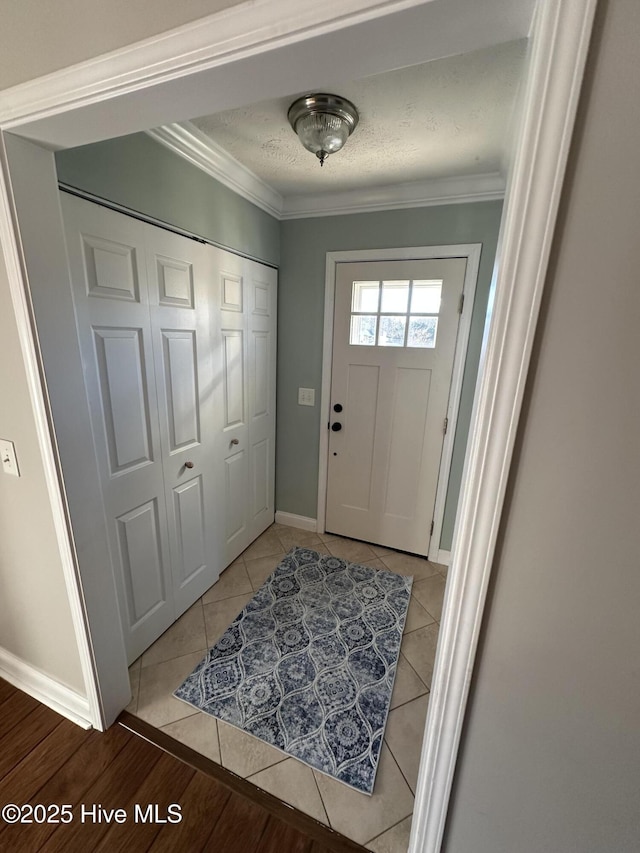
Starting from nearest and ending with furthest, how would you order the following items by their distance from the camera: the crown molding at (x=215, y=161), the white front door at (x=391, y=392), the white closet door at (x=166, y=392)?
the white closet door at (x=166, y=392)
the crown molding at (x=215, y=161)
the white front door at (x=391, y=392)

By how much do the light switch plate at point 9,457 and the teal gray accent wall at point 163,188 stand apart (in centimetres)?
89

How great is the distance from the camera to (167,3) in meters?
0.62

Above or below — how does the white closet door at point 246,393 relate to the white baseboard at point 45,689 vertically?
above

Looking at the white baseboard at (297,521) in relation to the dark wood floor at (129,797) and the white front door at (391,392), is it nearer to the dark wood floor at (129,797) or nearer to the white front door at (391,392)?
the white front door at (391,392)

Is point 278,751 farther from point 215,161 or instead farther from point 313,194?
point 313,194

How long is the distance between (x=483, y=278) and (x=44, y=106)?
77.6 inches

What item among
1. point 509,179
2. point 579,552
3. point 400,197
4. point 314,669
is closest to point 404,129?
point 400,197

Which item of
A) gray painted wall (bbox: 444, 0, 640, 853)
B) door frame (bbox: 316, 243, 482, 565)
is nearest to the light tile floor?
gray painted wall (bbox: 444, 0, 640, 853)

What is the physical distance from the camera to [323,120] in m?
1.29

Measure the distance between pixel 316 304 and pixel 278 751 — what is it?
2338 millimetres

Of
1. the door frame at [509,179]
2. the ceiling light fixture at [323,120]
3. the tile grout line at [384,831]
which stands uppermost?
the ceiling light fixture at [323,120]

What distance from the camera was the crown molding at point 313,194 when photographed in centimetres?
151

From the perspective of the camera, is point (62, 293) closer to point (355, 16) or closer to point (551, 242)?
point (355, 16)

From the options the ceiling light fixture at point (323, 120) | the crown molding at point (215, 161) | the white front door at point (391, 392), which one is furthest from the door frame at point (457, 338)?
the ceiling light fixture at point (323, 120)
